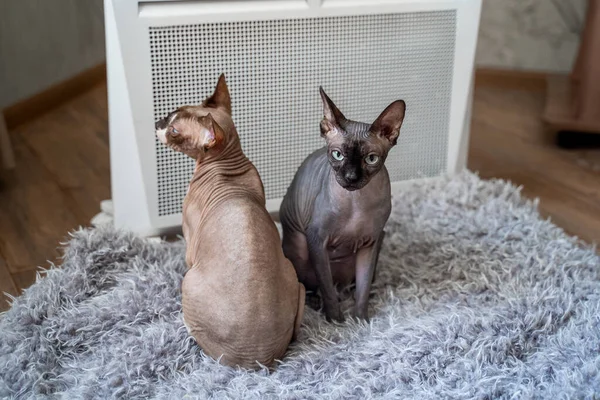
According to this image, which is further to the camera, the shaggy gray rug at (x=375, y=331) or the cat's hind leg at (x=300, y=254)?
the cat's hind leg at (x=300, y=254)

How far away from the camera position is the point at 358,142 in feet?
4.14

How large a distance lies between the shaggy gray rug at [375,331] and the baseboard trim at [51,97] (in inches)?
40.1

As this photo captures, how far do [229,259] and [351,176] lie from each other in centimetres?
26

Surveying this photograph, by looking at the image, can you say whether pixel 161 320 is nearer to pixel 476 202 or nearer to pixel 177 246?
pixel 177 246

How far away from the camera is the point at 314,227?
1.39m

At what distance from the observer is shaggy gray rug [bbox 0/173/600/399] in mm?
1218

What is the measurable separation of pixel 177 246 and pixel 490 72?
1961 mm

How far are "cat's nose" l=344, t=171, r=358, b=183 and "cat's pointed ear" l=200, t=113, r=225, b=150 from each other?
0.24 m

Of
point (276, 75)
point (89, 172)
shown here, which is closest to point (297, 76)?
point (276, 75)

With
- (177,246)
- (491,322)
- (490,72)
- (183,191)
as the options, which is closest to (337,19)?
(183,191)

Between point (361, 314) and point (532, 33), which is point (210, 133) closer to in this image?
point (361, 314)

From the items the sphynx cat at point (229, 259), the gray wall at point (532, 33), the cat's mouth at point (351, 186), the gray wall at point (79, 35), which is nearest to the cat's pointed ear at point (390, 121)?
the cat's mouth at point (351, 186)

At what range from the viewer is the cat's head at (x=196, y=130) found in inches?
50.2

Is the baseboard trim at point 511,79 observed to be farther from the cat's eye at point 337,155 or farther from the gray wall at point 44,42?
the cat's eye at point 337,155
